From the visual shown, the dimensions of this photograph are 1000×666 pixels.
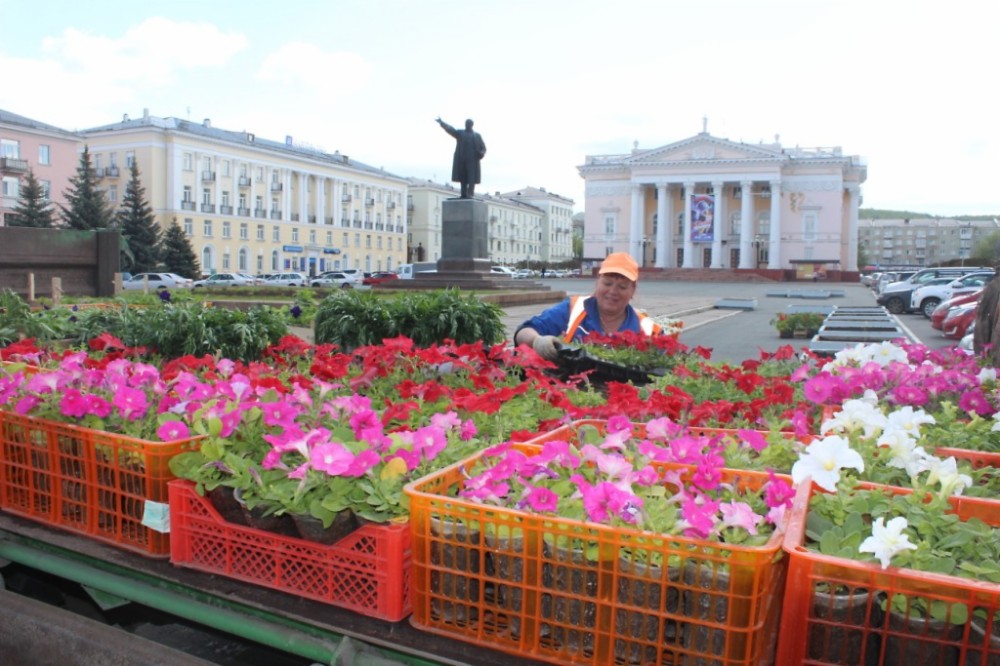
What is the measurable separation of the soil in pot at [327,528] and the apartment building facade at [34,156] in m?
53.4

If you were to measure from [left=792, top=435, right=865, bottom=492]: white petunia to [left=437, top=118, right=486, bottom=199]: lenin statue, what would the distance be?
22.4 meters

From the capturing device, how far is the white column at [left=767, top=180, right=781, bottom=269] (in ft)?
240

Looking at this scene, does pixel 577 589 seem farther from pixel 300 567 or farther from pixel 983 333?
pixel 983 333

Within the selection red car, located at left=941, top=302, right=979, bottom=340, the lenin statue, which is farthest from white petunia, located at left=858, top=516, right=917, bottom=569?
the lenin statue

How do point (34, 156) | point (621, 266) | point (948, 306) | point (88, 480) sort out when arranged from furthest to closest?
point (34, 156) < point (948, 306) < point (621, 266) < point (88, 480)

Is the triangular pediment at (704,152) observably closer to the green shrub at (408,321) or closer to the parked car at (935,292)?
the parked car at (935,292)

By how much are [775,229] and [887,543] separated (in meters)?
76.4

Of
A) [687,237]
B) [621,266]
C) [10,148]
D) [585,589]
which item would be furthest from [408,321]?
[687,237]

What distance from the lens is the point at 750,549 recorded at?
57.2 inches

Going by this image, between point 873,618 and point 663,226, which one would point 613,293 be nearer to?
point 873,618

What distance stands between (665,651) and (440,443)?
74 cm

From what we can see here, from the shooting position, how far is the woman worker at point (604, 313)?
5.09m

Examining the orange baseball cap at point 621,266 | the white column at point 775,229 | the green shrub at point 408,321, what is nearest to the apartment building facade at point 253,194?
the white column at point 775,229

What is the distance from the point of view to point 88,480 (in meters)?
2.44
